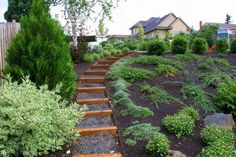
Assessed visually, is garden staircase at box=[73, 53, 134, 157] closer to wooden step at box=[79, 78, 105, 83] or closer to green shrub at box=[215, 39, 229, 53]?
wooden step at box=[79, 78, 105, 83]

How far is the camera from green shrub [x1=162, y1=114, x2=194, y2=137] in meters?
5.99

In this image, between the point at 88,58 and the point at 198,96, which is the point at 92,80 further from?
the point at 198,96

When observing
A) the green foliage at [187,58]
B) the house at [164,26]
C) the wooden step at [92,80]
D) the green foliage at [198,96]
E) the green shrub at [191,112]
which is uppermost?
the house at [164,26]

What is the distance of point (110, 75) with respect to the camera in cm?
918

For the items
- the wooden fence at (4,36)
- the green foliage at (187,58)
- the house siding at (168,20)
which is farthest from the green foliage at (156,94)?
the house siding at (168,20)

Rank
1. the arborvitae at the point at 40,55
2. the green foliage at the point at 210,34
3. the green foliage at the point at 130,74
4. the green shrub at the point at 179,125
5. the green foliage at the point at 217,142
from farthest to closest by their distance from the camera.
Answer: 1. the green foliage at the point at 210,34
2. the green foliage at the point at 130,74
3. the arborvitae at the point at 40,55
4. the green shrub at the point at 179,125
5. the green foliage at the point at 217,142

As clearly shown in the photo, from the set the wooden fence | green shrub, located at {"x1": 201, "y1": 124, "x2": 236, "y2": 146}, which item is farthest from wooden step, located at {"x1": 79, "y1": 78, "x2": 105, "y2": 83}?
green shrub, located at {"x1": 201, "y1": 124, "x2": 236, "y2": 146}

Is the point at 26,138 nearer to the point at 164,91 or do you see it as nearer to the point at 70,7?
the point at 164,91

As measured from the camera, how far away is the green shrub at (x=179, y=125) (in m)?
5.99

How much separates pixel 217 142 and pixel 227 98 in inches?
73.2

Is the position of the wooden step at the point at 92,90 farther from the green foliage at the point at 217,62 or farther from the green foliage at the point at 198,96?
the green foliage at the point at 217,62

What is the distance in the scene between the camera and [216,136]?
5820 millimetres

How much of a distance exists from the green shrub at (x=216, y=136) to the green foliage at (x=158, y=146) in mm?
812

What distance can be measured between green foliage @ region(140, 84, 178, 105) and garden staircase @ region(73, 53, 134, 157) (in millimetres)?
905
